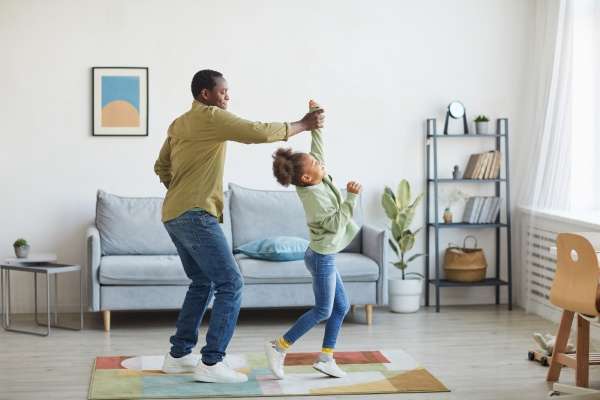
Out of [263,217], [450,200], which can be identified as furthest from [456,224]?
[263,217]

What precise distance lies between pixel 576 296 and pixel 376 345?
151 centimetres

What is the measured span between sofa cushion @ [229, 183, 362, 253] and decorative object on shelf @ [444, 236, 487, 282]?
1.10 meters

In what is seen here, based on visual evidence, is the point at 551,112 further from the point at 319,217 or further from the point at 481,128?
the point at 319,217

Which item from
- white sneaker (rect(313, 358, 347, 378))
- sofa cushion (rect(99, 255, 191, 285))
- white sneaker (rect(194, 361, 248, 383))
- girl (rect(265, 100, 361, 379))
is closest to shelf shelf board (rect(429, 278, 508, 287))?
sofa cushion (rect(99, 255, 191, 285))

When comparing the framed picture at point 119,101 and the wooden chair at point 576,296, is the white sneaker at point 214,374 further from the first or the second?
the framed picture at point 119,101

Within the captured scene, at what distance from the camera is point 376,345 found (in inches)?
207

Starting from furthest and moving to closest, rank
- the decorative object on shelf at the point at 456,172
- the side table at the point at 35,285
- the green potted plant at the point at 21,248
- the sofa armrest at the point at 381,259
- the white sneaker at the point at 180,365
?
the decorative object on shelf at the point at 456,172 → the sofa armrest at the point at 381,259 → the green potted plant at the point at 21,248 → the side table at the point at 35,285 → the white sneaker at the point at 180,365

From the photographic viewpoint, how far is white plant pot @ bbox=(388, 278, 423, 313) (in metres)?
6.36

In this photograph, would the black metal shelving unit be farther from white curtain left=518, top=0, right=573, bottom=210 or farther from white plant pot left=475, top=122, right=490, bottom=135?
white curtain left=518, top=0, right=573, bottom=210

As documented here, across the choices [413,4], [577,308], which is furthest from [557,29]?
[577,308]

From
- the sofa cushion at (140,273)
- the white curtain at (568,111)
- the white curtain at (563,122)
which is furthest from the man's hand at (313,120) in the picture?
the white curtain at (568,111)

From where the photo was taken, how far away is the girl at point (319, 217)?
161 inches

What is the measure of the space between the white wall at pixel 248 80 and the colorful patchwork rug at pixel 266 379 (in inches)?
73.1

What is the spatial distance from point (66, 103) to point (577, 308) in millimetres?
3806
